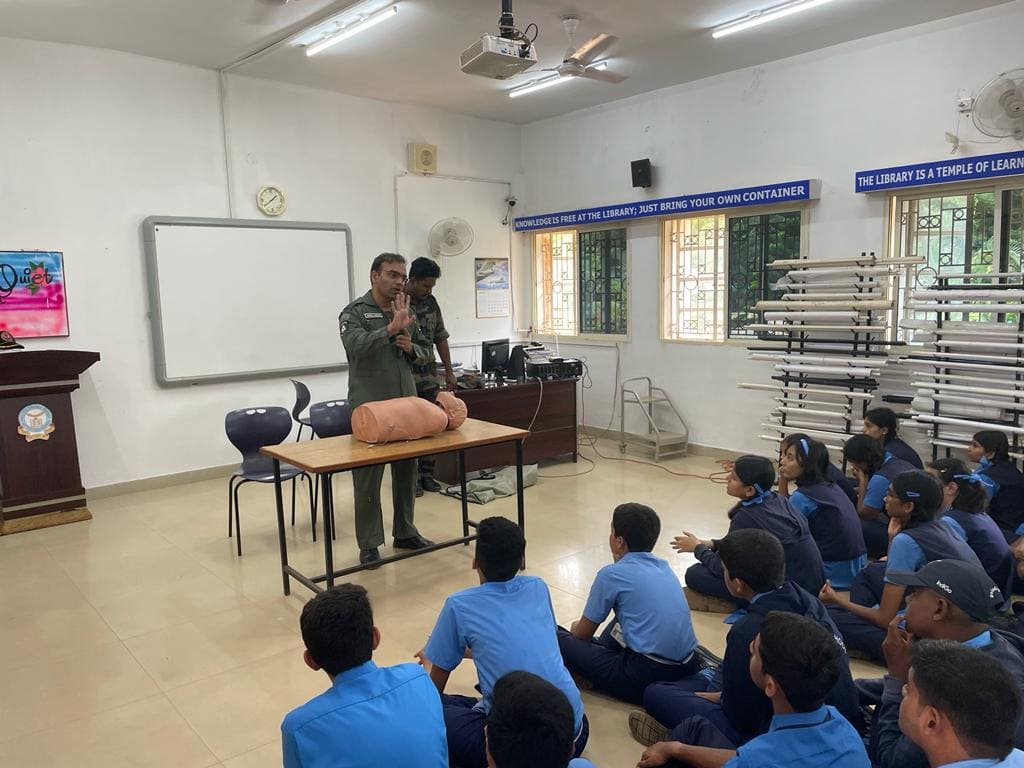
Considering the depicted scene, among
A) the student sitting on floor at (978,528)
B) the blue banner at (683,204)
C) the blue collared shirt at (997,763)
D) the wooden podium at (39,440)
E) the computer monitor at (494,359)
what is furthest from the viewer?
the computer monitor at (494,359)

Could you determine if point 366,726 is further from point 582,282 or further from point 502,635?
point 582,282

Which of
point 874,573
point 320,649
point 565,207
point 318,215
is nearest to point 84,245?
point 318,215

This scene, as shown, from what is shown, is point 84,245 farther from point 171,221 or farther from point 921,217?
point 921,217

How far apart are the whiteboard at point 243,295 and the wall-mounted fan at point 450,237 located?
0.93 metres

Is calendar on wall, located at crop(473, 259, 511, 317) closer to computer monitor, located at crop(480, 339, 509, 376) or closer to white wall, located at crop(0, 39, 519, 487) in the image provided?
computer monitor, located at crop(480, 339, 509, 376)

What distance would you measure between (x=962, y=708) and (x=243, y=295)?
5.95 m

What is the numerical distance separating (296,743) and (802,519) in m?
2.25

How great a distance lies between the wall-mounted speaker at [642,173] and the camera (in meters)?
6.77

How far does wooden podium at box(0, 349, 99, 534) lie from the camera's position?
4914 millimetres

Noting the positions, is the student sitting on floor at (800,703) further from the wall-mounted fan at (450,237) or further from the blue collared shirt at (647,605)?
the wall-mounted fan at (450,237)

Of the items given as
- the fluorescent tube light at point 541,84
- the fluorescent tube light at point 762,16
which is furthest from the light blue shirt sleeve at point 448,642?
the fluorescent tube light at point 541,84

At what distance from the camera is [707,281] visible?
666cm

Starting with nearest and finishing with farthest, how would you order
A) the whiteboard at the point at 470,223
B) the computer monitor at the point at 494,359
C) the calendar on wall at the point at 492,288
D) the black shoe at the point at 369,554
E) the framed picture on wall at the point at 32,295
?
1. the black shoe at the point at 369,554
2. the framed picture on wall at the point at 32,295
3. the computer monitor at the point at 494,359
4. the whiteboard at the point at 470,223
5. the calendar on wall at the point at 492,288

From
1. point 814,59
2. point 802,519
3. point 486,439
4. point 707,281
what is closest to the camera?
point 802,519
